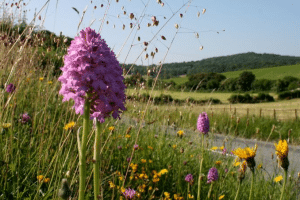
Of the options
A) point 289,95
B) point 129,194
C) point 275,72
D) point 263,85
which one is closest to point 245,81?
point 263,85

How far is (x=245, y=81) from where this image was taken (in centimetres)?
3572

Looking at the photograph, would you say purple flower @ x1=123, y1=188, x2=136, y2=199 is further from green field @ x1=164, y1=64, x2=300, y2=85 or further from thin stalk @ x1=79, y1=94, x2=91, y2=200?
green field @ x1=164, y1=64, x2=300, y2=85

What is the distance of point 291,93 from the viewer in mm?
23422

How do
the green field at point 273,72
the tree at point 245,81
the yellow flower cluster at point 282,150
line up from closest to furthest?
the yellow flower cluster at point 282,150, the tree at point 245,81, the green field at point 273,72

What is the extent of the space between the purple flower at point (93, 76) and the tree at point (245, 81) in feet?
108

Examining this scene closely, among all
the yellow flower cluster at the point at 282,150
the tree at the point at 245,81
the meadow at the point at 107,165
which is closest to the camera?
the yellow flower cluster at the point at 282,150

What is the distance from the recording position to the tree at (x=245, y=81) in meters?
33.5

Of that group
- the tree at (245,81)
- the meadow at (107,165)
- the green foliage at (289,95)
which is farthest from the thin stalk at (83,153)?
the tree at (245,81)

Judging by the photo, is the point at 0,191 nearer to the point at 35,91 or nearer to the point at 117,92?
the point at 117,92

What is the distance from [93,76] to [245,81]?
3703 centimetres

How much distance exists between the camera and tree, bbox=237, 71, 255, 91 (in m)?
33.5

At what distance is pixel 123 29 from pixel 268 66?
50.6 m

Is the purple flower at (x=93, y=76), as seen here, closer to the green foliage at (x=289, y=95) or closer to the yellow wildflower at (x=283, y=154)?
the yellow wildflower at (x=283, y=154)

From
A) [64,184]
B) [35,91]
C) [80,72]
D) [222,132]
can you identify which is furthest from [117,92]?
[222,132]
